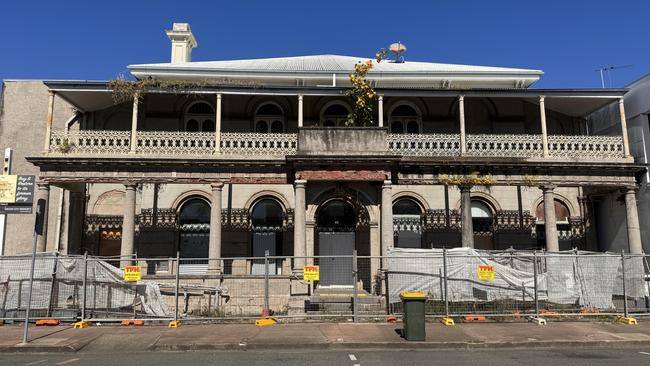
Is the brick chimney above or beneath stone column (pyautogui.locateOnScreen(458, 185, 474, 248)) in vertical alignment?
above

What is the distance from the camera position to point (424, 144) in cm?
1973

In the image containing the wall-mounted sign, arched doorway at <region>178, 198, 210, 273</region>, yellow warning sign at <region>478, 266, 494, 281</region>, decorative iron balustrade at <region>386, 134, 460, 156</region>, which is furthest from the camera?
arched doorway at <region>178, 198, 210, 273</region>

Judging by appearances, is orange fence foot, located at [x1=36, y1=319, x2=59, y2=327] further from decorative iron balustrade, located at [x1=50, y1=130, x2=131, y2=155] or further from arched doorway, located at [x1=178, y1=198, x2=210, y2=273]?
arched doorway, located at [x1=178, y1=198, x2=210, y2=273]

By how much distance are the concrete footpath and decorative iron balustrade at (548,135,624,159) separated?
8085mm

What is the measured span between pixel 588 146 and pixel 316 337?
46.3 feet

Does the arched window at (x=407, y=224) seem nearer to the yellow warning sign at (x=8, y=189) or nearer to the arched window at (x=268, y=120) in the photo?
the arched window at (x=268, y=120)

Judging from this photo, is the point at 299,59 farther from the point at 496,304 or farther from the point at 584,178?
the point at 496,304

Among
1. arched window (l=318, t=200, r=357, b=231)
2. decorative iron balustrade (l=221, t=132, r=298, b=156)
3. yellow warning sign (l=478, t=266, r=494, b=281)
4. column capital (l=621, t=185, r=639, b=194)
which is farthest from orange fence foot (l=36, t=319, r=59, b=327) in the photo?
column capital (l=621, t=185, r=639, b=194)

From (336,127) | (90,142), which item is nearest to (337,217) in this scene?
(336,127)

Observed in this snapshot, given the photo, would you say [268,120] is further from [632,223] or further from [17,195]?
[632,223]

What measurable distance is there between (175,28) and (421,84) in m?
14.3

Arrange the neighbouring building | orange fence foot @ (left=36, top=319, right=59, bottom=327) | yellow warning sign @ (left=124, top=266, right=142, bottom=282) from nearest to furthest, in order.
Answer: orange fence foot @ (left=36, top=319, right=59, bottom=327), yellow warning sign @ (left=124, top=266, right=142, bottom=282), the neighbouring building

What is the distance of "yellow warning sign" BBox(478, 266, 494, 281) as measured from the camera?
14070 millimetres

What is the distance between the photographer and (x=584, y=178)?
65.3 ft
